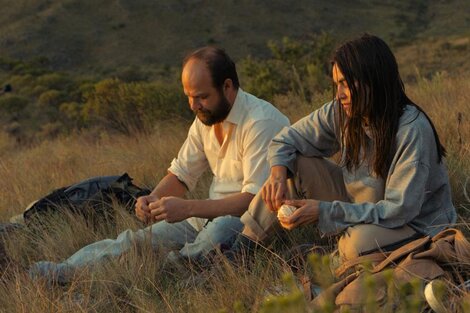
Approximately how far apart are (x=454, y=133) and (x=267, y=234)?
7.65ft

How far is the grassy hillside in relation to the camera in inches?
1697

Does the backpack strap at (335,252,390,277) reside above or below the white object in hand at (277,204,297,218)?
below

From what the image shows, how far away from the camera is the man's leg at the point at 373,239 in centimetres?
326

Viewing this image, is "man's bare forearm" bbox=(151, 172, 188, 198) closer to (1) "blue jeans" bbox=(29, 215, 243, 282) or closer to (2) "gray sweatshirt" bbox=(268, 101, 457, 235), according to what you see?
(1) "blue jeans" bbox=(29, 215, 243, 282)

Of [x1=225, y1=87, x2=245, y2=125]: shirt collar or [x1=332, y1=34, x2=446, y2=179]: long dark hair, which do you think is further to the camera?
[x1=225, y1=87, x2=245, y2=125]: shirt collar

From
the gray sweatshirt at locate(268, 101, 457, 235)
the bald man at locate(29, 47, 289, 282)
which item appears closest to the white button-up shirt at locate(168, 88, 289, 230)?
the bald man at locate(29, 47, 289, 282)

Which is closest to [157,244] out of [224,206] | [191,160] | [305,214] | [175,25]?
[224,206]

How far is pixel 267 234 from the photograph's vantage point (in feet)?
12.5

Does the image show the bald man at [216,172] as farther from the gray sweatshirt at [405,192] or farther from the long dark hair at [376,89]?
the long dark hair at [376,89]

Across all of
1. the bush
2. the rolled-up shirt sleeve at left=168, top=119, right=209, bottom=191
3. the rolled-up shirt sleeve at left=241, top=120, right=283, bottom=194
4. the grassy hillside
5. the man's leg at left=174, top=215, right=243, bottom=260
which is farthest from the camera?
the grassy hillside

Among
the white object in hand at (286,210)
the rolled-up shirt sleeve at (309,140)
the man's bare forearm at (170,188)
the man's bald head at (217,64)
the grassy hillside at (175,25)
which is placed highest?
the man's bald head at (217,64)

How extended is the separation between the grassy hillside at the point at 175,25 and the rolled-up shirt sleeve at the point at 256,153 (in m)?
36.8

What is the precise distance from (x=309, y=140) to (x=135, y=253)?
1.04 m

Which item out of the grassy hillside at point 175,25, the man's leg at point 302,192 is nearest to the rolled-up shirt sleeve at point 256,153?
the man's leg at point 302,192
